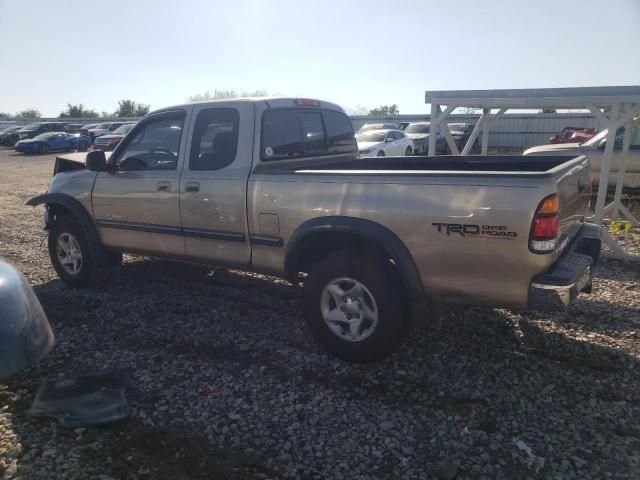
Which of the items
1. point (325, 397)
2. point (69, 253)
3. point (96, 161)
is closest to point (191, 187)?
point (96, 161)

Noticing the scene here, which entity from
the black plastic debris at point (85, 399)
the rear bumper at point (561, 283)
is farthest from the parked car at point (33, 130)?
the rear bumper at point (561, 283)

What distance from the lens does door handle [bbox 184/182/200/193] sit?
14.5 ft

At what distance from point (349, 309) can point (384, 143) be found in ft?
48.1

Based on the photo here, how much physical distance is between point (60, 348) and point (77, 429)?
4.48 feet

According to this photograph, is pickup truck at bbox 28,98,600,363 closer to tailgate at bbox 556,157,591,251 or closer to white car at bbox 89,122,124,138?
tailgate at bbox 556,157,591,251

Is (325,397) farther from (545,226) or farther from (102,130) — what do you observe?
(102,130)

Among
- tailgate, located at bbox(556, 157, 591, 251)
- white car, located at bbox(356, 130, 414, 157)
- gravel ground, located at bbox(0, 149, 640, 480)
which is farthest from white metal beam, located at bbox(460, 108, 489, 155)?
white car, located at bbox(356, 130, 414, 157)

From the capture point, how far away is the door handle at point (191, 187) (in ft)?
14.5

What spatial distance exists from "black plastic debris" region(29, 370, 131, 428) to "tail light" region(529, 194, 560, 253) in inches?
108

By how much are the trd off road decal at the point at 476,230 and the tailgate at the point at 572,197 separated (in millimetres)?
427

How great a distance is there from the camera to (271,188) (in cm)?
398

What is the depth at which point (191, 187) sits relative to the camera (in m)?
4.47

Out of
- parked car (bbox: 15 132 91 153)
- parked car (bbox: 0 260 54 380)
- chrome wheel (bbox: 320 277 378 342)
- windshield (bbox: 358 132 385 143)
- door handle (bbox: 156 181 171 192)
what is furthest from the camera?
parked car (bbox: 15 132 91 153)

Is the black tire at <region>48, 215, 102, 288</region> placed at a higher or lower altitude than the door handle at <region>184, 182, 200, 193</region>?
lower
